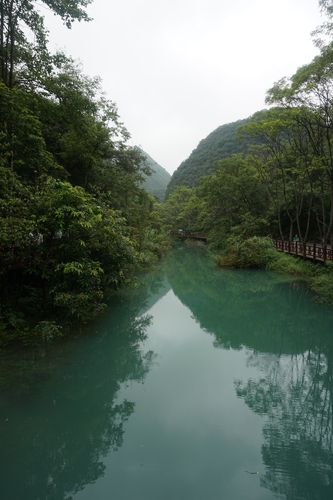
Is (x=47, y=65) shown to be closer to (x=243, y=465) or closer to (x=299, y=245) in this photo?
(x=243, y=465)

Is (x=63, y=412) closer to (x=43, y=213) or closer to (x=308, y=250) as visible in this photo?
(x=43, y=213)

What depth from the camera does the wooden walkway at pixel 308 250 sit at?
60.6 feet

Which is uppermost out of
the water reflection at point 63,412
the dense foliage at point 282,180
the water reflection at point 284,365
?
the dense foliage at point 282,180

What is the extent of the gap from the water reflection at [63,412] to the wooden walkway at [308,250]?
1278 centimetres

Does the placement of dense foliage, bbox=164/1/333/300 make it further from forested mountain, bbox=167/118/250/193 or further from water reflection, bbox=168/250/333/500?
forested mountain, bbox=167/118/250/193

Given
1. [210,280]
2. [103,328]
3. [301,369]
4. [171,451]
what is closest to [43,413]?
[171,451]

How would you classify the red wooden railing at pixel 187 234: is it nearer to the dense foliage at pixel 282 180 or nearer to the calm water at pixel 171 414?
the dense foliage at pixel 282 180

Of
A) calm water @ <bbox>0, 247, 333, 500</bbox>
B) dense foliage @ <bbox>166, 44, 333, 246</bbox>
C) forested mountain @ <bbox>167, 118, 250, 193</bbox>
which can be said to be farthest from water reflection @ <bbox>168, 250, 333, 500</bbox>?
forested mountain @ <bbox>167, 118, 250, 193</bbox>

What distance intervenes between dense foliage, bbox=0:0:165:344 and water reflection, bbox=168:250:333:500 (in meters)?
4.29

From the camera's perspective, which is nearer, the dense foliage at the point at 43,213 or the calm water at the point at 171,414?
the calm water at the point at 171,414

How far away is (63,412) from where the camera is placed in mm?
5887

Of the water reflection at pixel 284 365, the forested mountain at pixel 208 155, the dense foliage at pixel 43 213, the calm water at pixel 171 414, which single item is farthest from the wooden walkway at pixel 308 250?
the forested mountain at pixel 208 155

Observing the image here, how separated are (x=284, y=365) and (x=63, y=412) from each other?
522 centimetres

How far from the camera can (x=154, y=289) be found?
18219 millimetres
